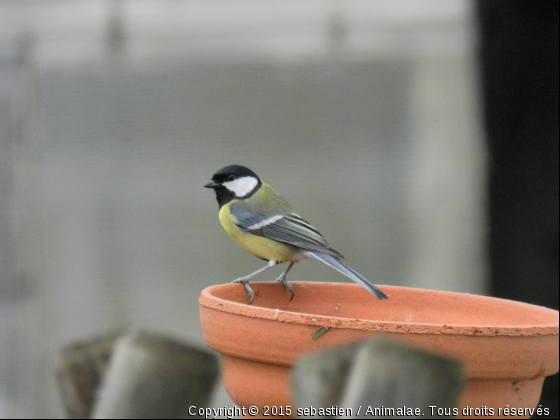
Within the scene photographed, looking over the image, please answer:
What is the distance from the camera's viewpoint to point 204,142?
391 centimetres

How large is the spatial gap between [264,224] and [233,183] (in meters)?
0.20

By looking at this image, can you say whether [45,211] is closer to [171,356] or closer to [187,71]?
[187,71]

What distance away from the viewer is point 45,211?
4.00 meters

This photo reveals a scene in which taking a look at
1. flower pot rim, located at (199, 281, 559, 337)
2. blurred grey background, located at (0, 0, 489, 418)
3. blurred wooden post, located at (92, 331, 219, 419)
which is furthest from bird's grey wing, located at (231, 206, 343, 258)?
blurred grey background, located at (0, 0, 489, 418)

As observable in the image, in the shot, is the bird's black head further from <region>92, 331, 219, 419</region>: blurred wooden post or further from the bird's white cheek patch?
<region>92, 331, 219, 419</region>: blurred wooden post

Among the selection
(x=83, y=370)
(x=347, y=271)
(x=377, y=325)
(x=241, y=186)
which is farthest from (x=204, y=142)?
(x=83, y=370)

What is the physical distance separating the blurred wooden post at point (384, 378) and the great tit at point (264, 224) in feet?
4.38

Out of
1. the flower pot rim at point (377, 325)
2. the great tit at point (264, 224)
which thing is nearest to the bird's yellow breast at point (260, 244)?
the great tit at point (264, 224)

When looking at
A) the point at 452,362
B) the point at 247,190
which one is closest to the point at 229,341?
the point at 452,362

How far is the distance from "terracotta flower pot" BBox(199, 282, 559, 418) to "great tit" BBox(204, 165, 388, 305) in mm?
548

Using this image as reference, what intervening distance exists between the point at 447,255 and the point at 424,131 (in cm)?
76

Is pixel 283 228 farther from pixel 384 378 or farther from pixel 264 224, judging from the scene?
pixel 384 378

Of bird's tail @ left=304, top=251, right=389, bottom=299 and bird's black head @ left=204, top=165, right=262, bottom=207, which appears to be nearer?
bird's tail @ left=304, top=251, right=389, bottom=299

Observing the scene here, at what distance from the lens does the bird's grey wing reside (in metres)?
1.91
